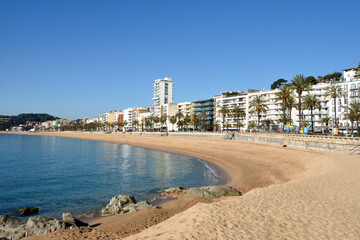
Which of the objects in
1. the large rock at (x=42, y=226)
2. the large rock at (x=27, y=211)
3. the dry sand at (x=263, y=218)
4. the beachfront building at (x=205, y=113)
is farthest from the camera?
the beachfront building at (x=205, y=113)

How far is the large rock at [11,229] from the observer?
1141 cm

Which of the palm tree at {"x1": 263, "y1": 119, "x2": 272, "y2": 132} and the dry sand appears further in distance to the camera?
the palm tree at {"x1": 263, "y1": 119, "x2": 272, "y2": 132}

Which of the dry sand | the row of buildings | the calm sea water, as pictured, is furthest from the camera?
the row of buildings

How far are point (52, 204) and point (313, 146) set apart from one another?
40.0 metres

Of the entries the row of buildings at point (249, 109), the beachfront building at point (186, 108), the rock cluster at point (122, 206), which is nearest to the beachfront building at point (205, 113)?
the row of buildings at point (249, 109)

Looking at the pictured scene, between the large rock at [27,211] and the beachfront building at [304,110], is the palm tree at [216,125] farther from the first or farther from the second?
the large rock at [27,211]

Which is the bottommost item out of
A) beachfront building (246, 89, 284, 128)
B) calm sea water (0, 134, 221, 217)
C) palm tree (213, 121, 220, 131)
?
calm sea water (0, 134, 221, 217)

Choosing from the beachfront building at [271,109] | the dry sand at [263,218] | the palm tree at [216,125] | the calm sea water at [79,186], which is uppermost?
the beachfront building at [271,109]

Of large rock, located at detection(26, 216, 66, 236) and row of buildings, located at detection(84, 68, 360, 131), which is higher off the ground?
row of buildings, located at detection(84, 68, 360, 131)

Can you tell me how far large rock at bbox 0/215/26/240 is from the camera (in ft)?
37.4

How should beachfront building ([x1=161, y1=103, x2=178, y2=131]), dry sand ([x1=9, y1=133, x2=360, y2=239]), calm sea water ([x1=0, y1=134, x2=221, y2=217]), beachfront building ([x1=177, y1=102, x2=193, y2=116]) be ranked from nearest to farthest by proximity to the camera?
1. dry sand ([x1=9, y1=133, x2=360, y2=239])
2. calm sea water ([x1=0, y1=134, x2=221, y2=217])
3. beachfront building ([x1=177, y1=102, x2=193, y2=116])
4. beachfront building ([x1=161, y1=103, x2=178, y2=131])

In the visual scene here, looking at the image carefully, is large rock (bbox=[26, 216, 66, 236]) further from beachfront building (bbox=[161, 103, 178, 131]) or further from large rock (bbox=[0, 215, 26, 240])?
beachfront building (bbox=[161, 103, 178, 131])

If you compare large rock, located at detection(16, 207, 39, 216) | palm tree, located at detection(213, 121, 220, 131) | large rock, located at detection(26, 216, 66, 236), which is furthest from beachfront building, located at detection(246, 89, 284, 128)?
large rock, located at detection(26, 216, 66, 236)

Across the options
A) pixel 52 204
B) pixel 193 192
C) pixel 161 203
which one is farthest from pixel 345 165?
pixel 52 204
